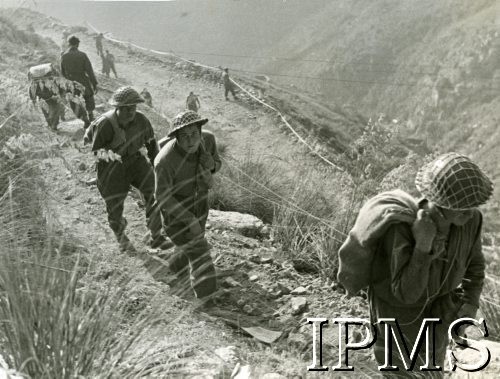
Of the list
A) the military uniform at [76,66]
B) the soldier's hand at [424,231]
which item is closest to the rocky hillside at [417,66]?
the military uniform at [76,66]

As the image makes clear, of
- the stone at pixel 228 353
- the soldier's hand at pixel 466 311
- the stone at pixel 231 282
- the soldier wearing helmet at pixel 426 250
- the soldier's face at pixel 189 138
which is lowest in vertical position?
the stone at pixel 231 282

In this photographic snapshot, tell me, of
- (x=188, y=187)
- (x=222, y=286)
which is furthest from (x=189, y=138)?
(x=222, y=286)

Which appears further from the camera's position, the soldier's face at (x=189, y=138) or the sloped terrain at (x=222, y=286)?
the soldier's face at (x=189, y=138)

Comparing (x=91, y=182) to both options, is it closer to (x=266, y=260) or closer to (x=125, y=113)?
(x=125, y=113)

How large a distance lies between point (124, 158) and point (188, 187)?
3.53ft

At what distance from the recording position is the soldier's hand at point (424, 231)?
2.20 m

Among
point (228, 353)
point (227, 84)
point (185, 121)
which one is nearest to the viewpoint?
point (228, 353)

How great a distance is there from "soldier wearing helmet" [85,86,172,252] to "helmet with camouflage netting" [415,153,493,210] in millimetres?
3100

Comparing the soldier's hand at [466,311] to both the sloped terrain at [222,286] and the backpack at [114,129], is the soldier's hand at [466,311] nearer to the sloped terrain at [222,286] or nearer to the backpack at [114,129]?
the sloped terrain at [222,286]

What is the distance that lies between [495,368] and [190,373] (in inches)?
85.7

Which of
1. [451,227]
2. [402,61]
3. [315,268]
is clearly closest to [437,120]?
[402,61]

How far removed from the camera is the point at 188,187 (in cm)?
424

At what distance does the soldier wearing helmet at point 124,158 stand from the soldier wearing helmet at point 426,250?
2782mm

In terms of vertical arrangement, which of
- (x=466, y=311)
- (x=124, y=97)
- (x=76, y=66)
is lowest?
(x=466, y=311)
